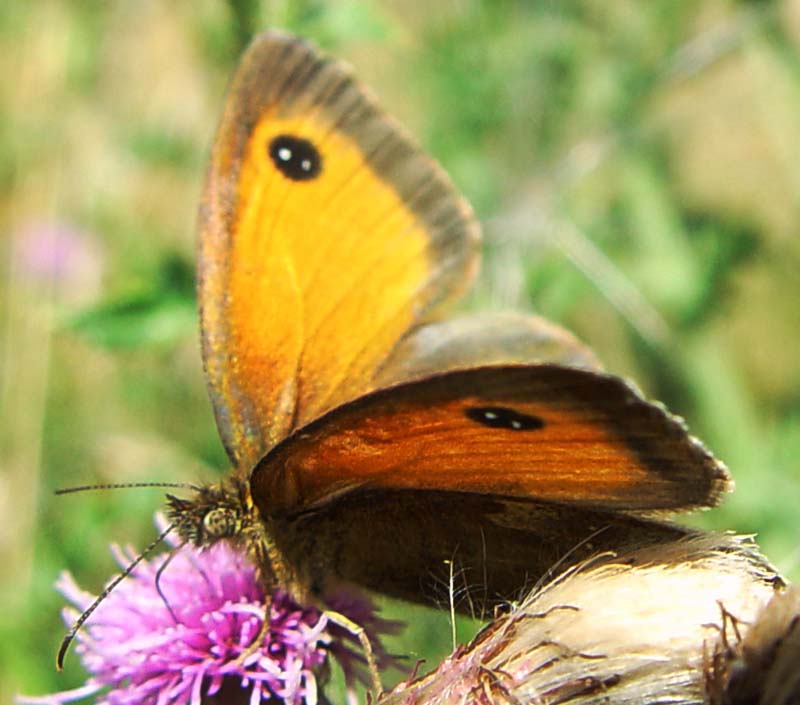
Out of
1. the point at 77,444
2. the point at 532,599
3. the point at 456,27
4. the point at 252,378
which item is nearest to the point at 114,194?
the point at 77,444

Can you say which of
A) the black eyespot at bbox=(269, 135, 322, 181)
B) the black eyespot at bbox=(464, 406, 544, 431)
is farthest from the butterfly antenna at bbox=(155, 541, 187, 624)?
the black eyespot at bbox=(269, 135, 322, 181)

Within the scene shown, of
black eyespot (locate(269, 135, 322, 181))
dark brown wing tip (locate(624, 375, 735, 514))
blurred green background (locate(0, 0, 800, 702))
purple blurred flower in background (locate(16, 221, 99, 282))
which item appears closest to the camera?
dark brown wing tip (locate(624, 375, 735, 514))

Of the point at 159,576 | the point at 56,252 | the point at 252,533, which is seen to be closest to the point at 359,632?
the point at 252,533

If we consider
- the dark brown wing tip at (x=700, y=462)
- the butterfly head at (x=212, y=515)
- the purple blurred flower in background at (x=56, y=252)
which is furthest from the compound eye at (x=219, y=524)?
the purple blurred flower in background at (x=56, y=252)

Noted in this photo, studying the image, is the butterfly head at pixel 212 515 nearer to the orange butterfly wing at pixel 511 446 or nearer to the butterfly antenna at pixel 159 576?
the butterfly antenna at pixel 159 576

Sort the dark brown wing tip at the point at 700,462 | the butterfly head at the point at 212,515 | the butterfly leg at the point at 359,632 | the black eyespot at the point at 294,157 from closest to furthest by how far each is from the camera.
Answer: the dark brown wing tip at the point at 700,462 → the butterfly leg at the point at 359,632 → the butterfly head at the point at 212,515 → the black eyespot at the point at 294,157

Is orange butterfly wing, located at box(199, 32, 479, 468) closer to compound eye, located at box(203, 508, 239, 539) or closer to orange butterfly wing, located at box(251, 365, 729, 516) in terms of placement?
compound eye, located at box(203, 508, 239, 539)

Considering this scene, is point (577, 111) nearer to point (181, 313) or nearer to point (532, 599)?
point (181, 313)
